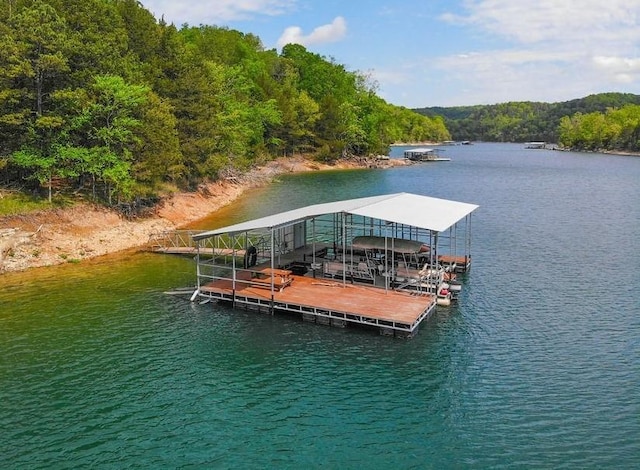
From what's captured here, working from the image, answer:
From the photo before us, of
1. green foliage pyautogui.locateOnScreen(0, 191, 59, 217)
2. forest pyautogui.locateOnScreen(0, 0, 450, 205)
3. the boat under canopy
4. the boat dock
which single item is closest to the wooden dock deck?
the boat dock

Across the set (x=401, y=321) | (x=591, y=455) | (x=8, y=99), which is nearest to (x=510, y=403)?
(x=591, y=455)

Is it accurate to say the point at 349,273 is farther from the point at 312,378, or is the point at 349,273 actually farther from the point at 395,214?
the point at 312,378

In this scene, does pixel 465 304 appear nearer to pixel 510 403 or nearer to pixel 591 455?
pixel 510 403

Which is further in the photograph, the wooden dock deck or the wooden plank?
the wooden plank

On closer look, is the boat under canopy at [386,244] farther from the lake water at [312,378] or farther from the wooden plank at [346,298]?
the lake water at [312,378]

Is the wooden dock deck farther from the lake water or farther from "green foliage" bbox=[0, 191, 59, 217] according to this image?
"green foliage" bbox=[0, 191, 59, 217]

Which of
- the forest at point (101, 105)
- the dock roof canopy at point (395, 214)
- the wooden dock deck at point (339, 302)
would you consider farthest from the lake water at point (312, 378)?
the forest at point (101, 105)
